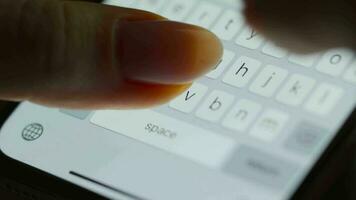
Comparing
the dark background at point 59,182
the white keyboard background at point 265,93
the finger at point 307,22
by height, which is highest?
the finger at point 307,22

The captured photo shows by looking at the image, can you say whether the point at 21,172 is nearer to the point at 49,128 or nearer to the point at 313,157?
the point at 49,128

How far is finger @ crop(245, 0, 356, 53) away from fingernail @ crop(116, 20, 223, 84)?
0.26 ft

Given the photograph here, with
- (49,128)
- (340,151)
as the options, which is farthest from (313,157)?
(49,128)

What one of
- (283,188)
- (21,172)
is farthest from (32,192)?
(283,188)

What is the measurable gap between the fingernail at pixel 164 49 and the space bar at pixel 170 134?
0.20 feet

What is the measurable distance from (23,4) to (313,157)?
0.54 ft

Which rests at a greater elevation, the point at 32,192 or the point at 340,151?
the point at 340,151

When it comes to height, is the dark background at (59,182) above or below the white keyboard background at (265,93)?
below

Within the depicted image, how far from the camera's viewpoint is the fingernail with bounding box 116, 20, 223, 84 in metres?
0.34

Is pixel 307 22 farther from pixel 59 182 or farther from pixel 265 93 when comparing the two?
pixel 59 182

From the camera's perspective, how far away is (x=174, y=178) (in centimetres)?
39

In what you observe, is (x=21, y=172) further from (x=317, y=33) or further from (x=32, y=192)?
(x=317, y=33)

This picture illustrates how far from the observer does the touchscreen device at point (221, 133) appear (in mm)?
381

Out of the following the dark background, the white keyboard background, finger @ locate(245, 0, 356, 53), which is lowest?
the dark background
